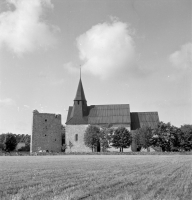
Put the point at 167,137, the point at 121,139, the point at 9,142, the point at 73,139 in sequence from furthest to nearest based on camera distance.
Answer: the point at 9,142 → the point at 73,139 → the point at 121,139 → the point at 167,137

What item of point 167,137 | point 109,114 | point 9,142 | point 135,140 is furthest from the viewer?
point 9,142

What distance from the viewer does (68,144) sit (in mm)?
71562

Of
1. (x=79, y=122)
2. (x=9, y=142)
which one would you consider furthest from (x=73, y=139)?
(x=9, y=142)

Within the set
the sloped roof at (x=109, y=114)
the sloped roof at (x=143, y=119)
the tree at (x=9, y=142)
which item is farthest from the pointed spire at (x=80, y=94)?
the tree at (x=9, y=142)

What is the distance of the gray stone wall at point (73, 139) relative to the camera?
70625 mm

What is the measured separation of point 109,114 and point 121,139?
1472 centimetres

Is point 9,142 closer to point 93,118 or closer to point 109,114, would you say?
point 93,118

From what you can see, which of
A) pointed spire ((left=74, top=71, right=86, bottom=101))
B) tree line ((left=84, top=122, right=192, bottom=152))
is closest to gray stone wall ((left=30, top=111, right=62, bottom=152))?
pointed spire ((left=74, top=71, right=86, bottom=101))

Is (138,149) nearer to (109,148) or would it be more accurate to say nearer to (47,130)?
(109,148)

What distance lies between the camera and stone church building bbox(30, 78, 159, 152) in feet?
233

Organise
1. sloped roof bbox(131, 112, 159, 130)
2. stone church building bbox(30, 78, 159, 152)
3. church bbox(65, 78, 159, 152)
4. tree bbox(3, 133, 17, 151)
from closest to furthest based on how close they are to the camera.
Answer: stone church building bbox(30, 78, 159, 152), church bbox(65, 78, 159, 152), sloped roof bbox(131, 112, 159, 130), tree bbox(3, 133, 17, 151)

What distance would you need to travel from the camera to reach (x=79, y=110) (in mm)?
74250

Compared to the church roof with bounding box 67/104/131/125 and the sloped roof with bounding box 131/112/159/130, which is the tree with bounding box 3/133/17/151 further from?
the sloped roof with bounding box 131/112/159/130

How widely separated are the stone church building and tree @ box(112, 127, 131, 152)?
9.12 m
